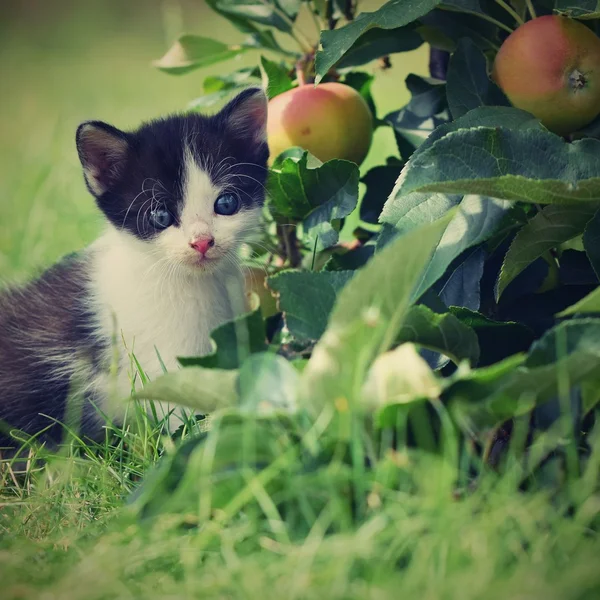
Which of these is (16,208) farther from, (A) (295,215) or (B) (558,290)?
(B) (558,290)

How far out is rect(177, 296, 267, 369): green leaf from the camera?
3.70ft

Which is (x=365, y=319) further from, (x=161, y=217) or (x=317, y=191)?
(x=161, y=217)

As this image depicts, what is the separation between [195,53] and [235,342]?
0.91 meters

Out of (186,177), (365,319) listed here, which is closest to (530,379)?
(365,319)

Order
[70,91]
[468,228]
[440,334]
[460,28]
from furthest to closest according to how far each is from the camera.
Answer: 1. [70,91]
2. [460,28]
3. [468,228]
4. [440,334]

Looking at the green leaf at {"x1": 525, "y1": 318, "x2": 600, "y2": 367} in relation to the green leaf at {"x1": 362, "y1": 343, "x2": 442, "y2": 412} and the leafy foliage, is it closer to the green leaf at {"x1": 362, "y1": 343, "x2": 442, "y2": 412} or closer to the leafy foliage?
the leafy foliage

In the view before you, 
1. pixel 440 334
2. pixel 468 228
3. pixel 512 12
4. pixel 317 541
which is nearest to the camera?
pixel 317 541

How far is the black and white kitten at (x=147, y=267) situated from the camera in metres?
1.60

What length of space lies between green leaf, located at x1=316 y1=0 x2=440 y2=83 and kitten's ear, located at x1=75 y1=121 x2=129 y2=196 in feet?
Answer: 1.35

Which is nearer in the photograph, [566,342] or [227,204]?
[566,342]

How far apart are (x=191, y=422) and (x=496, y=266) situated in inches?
21.7

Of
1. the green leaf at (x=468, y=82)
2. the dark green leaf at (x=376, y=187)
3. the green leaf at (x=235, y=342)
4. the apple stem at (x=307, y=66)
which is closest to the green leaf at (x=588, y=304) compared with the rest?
A: the green leaf at (x=235, y=342)

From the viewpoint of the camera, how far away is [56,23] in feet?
23.1

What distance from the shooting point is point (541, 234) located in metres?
1.27
